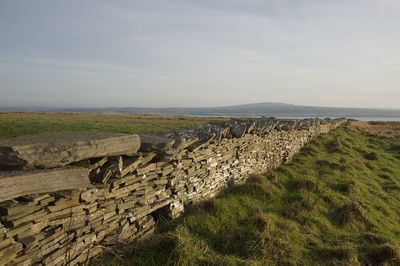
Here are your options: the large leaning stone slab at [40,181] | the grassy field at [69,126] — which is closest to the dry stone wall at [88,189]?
the large leaning stone slab at [40,181]

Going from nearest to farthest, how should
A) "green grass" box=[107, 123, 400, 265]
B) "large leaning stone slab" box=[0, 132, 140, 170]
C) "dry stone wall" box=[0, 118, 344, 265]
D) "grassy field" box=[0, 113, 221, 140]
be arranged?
"dry stone wall" box=[0, 118, 344, 265], "large leaning stone slab" box=[0, 132, 140, 170], "green grass" box=[107, 123, 400, 265], "grassy field" box=[0, 113, 221, 140]

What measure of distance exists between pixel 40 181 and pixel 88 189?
0.95 m

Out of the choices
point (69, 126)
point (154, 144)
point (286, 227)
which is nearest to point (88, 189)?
point (154, 144)

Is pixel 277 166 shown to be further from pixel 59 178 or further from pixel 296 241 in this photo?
pixel 59 178

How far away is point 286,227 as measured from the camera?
313 inches

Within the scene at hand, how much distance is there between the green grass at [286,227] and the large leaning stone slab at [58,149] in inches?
61.1

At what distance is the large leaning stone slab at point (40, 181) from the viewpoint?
4.06 m

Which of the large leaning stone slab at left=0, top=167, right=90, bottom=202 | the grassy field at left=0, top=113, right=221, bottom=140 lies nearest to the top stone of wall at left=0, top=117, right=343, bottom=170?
the large leaning stone slab at left=0, top=167, right=90, bottom=202

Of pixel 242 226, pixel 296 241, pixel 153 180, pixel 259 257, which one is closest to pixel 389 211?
pixel 296 241

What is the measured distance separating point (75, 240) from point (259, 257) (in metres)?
3.00

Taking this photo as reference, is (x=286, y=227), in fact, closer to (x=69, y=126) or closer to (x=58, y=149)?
(x=58, y=149)

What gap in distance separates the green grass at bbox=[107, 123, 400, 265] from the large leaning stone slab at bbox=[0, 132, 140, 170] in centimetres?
155

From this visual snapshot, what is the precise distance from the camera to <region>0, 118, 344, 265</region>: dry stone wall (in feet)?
14.0

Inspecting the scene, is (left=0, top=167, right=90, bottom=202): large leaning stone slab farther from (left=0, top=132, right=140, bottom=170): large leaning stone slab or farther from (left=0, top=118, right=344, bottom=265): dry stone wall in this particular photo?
(left=0, top=132, right=140, bottom=170): large leaning stone slab
